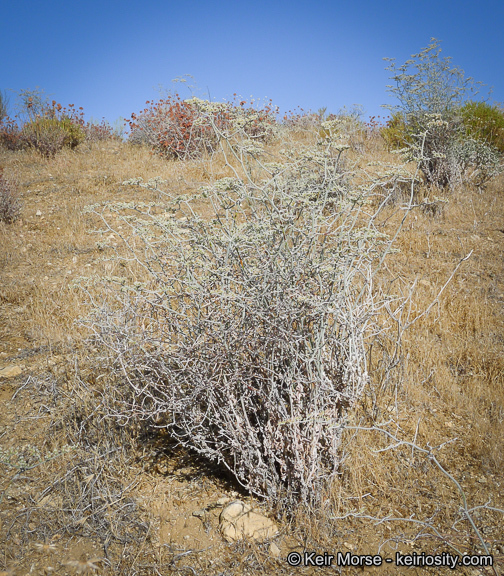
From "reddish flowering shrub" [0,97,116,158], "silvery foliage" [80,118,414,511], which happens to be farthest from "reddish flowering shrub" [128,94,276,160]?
"silvery foliage" [80,118,414,511]

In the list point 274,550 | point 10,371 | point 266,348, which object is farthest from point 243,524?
point 10,371

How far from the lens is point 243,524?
7.22 feet

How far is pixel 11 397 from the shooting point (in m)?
3.42

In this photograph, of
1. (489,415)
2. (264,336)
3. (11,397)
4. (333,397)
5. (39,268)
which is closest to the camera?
(264,336)

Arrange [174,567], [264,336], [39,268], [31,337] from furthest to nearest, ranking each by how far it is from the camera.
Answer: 1. [39,268]
2. [31,337]
3. [264,336]
4. [174,567]

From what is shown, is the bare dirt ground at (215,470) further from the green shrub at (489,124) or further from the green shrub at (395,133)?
the green shrub at (489,124)

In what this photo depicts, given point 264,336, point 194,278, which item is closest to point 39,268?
point 194,278

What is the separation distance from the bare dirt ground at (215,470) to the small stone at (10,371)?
0.04 feet

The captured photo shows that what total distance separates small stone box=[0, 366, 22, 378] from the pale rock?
7.71ft

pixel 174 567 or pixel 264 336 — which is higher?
pixel 264 336

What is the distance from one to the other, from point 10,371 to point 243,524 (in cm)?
253

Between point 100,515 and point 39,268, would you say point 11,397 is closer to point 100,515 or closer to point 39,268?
point 100,515

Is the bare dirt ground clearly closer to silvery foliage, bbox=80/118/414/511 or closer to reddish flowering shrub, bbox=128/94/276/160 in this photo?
silvery foliage, bbox=80/118/414/511

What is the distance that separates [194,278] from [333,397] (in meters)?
1.10
